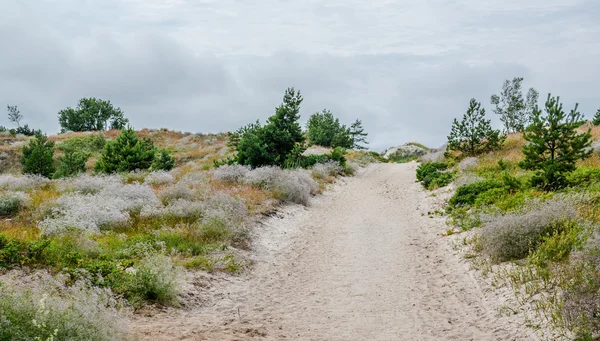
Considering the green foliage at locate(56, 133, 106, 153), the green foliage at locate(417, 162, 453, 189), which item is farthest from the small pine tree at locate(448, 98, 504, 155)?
the green foliage at locate(56, 133, 106, 153)

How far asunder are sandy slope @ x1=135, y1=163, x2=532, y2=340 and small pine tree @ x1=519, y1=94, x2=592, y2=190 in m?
4.43

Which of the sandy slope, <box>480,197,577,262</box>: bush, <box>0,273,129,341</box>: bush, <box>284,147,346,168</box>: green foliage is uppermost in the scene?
<box>284,147,346,168</box>: green foliage

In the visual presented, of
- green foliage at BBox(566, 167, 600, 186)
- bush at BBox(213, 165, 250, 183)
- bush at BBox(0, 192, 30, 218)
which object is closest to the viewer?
bush at BBox(0, 192, 30, 218)

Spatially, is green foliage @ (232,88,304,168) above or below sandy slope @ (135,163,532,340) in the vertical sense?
above

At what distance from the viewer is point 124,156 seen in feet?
92.6

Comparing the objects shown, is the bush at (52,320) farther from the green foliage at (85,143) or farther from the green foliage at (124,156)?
the green foliage at (85,143)

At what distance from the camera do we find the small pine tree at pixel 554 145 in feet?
48.0

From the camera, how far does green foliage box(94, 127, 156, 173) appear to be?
27844mm

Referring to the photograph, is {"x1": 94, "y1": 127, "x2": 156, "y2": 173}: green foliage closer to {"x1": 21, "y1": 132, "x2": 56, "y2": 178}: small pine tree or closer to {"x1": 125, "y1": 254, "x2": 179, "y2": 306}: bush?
{"x1": 21, "y1": 132, "x2": 56, "y2": 178}: small pine tree

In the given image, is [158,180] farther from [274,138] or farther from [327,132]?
[327,132]

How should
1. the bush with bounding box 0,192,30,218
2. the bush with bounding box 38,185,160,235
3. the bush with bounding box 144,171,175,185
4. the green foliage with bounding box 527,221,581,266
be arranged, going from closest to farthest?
the green foliage with bounding box 527,221,581,266, the bush with bounding box 38,185,160,235, the bush with bounding box 0,192,30,218, the bush with bounding box 144,171,175,185

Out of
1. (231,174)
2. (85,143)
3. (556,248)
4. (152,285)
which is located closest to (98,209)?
(152,285)

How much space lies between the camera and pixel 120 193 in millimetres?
14992

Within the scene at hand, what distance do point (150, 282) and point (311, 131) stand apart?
52989 millimetres
